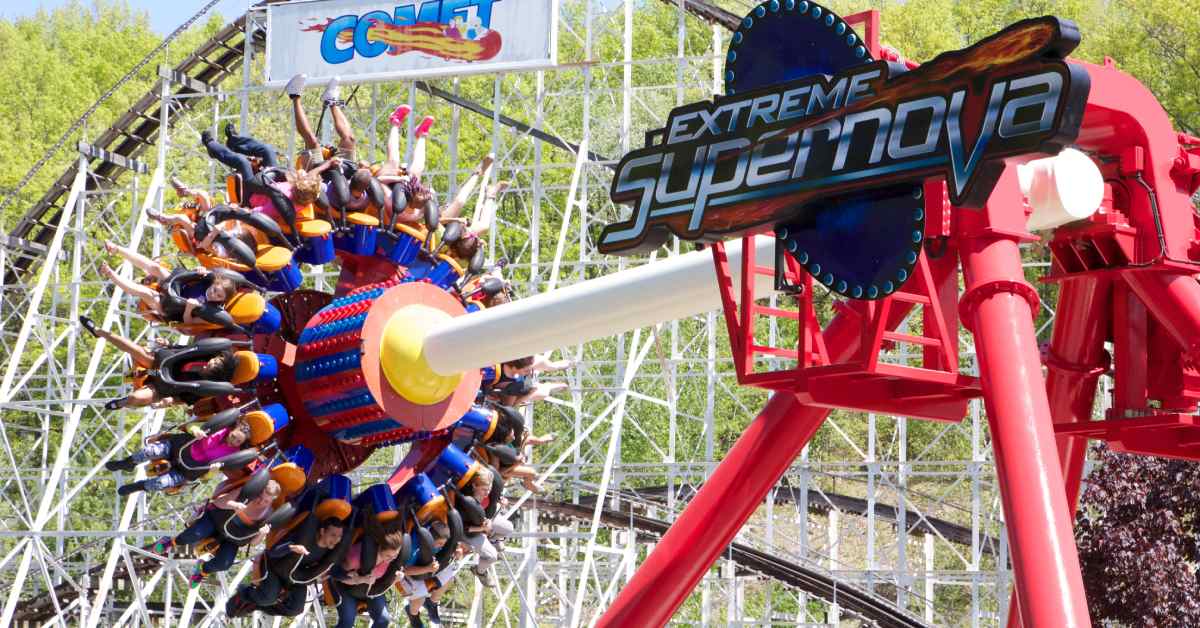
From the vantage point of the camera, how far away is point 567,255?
3728cm

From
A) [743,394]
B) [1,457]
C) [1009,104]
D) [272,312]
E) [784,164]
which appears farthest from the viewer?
[743,394]

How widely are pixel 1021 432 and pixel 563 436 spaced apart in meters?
26.6

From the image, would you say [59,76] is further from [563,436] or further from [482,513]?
[482,513]

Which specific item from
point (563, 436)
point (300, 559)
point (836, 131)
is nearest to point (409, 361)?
point (300, 559)

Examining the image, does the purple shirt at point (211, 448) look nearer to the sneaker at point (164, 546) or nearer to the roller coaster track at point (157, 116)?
the sneaker at point (164, 546)

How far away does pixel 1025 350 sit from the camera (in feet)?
22.4

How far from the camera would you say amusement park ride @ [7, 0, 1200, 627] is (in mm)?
6555

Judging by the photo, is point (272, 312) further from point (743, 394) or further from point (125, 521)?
point (743, 394)

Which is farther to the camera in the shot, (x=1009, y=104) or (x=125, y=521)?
(x=125, y=521)

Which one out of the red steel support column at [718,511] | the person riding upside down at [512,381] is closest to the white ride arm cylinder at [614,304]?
the red steel support column at [718,511]

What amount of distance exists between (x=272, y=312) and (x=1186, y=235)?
458cm

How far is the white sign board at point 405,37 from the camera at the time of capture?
19.1 metres

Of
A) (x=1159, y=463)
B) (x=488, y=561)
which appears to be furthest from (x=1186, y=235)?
(x=1159, y=463)

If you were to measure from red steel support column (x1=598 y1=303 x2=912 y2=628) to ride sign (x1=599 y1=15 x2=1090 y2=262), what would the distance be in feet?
3.49
